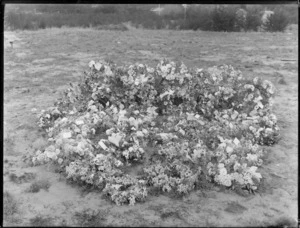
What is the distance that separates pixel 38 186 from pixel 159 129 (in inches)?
89.6

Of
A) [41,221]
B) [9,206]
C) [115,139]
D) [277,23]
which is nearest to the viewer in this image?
[41,221]

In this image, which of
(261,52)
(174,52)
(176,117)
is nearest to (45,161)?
(176,117)

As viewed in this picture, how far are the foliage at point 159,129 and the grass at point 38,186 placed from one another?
1.01ft

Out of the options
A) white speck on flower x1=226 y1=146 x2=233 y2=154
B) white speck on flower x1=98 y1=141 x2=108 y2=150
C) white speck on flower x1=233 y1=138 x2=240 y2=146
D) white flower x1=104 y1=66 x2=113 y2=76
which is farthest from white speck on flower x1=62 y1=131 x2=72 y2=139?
white speck on flower x1=233 y1=138 x2=240 y2=146

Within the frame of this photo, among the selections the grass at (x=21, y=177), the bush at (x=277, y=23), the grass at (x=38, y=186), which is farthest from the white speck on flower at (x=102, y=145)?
the bush at (x=277, y=23)

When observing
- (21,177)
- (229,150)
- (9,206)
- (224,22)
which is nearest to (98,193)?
(9,206)

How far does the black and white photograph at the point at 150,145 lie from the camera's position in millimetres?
4820

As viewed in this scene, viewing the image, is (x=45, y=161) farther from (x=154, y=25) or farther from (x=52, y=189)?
(x=154, y=25)

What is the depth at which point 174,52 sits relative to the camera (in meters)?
14.2

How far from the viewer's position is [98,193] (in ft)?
16.8

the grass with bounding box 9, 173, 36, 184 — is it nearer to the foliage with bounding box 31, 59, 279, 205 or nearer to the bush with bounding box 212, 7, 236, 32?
the foliage with bounding box 31, 59, 279, 205

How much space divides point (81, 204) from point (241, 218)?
1895 mm

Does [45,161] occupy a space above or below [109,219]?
above

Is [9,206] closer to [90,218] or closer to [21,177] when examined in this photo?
[21,177]
